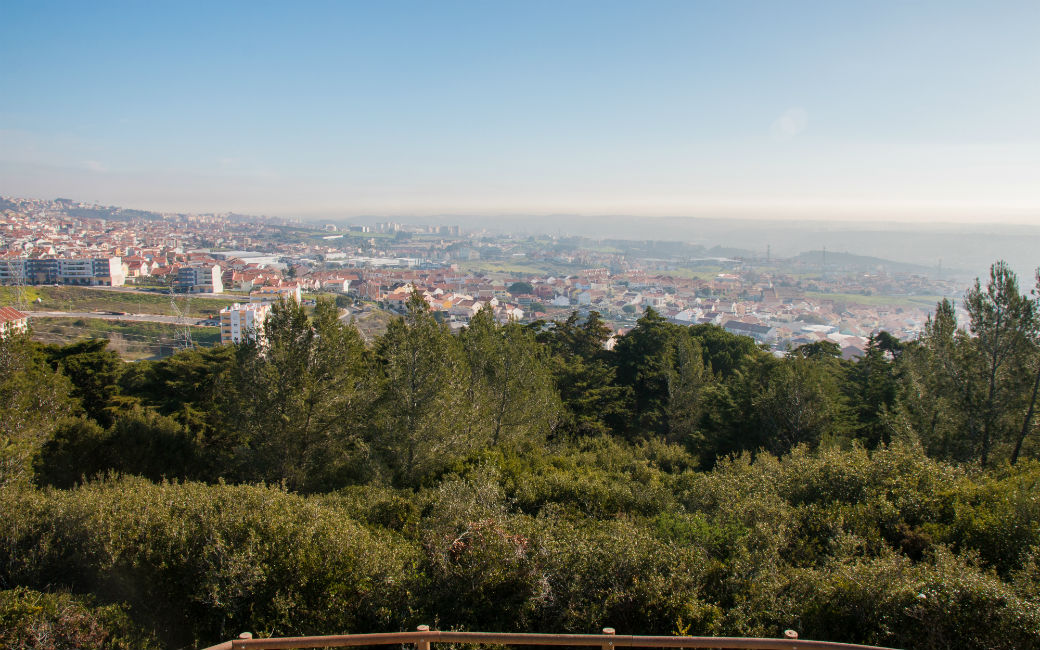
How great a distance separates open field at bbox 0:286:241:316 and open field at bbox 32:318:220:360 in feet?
20.2

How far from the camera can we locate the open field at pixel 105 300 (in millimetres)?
46506

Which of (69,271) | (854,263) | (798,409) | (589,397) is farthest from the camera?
(854,263)

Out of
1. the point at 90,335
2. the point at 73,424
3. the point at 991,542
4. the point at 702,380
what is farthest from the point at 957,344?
the point at 90,335

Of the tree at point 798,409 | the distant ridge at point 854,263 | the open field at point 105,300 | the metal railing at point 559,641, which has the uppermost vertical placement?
the distant ridge at point 854,263

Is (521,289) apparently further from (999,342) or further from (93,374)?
(999,342)

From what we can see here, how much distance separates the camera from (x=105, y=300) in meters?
50.8

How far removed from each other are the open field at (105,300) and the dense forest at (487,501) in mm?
41583

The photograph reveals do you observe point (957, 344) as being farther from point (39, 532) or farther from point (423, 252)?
point (423, 252)

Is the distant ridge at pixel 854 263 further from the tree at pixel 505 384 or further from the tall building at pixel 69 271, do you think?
the tall building at pixel 69 271

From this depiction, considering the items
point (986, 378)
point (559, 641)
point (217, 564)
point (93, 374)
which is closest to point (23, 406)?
point (93, 374)

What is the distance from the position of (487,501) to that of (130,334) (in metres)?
42.7

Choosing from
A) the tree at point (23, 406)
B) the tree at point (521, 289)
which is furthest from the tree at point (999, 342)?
the tree at point (521, 289)

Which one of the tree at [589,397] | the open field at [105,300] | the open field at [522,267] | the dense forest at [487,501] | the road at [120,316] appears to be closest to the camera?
the dense forest at [487,501]

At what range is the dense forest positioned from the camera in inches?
169
